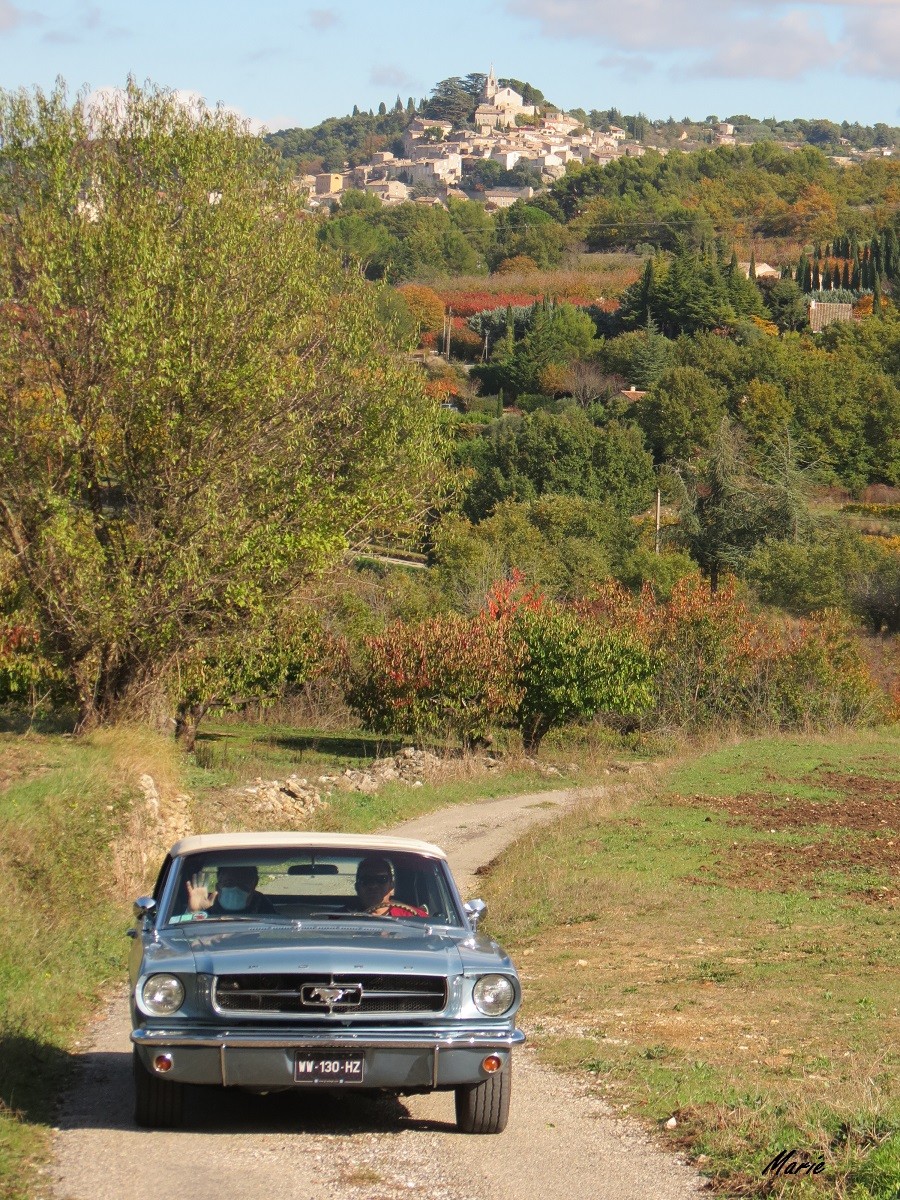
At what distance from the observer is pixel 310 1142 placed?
7.50 meters

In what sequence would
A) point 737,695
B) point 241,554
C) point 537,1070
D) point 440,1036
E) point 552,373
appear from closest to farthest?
1. point 440,1036
2. point 537,1070
3. point 241,554
4. point 737,695
5. point 552,373

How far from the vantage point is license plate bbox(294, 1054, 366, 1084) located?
23.7 ft

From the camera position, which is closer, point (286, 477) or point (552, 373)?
point (286, 477)

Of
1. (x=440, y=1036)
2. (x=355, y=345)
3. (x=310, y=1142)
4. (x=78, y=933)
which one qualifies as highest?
(x=355, y=345)

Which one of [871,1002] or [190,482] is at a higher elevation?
[190,482]

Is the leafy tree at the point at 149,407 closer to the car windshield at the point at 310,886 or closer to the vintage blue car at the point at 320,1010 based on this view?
the car windshield at the point at 310,886

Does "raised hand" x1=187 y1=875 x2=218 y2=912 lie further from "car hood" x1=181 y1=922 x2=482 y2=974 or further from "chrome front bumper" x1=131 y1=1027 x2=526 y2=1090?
"chrome front bumper" x1=131 y1=1027 x2=526 y2=1090

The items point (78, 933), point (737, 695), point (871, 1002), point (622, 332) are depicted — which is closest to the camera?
point (871, 1002)

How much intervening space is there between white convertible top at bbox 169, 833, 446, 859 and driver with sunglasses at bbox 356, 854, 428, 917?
9cm

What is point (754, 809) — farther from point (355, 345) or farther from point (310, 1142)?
point (310, 1142)

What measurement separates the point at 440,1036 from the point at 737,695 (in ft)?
152

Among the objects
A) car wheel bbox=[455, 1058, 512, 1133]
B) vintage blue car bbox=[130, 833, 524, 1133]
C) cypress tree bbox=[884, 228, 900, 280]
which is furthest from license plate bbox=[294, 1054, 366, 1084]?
cypress tree bbox=[884, 228, 900, 280]

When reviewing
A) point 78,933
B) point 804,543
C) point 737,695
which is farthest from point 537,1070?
point 804,543

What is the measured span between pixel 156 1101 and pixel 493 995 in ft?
5.78
